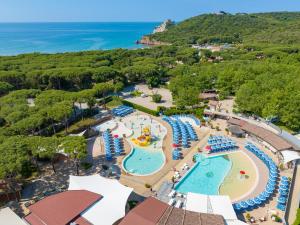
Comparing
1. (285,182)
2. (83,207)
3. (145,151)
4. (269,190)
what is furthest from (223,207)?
(145,151)

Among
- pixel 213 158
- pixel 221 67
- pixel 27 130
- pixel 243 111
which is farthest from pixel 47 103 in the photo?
pixel 221 67

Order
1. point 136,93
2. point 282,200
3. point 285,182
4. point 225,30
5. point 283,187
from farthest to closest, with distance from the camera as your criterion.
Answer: point 225,30 → point 136,93 → point 285,182 → point 283,187 → point 282,200

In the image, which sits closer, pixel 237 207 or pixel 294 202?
pixel 237 207

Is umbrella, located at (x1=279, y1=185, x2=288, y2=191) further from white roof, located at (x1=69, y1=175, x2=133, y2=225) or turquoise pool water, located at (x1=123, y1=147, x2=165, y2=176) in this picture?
white roof, located at (x1=69, y1=175, x2=133, y2=225)

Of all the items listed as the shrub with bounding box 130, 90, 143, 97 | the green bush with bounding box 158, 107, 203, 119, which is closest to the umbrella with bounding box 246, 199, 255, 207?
the green bush with bounding box 158, 107, 203, 119

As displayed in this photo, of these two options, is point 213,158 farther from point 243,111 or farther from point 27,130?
point 27,130

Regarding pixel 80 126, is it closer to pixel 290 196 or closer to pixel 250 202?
pixel 250 202
